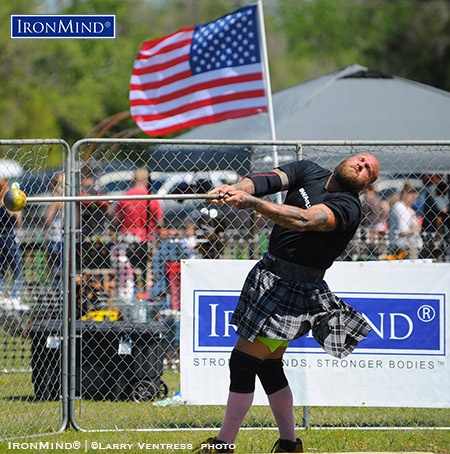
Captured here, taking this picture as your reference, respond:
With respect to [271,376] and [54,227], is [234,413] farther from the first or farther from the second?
[54,227]

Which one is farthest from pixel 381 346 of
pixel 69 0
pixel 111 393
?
pixel 69 0

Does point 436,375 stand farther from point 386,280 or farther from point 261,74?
point 261,74

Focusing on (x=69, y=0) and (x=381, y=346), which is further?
(x=69, y=0)

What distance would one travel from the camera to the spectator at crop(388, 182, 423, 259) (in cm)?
804

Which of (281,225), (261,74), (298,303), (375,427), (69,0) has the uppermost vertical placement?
(69,0)

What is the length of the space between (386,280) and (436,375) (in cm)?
67

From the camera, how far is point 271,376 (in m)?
4.42

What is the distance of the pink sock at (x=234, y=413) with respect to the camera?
14.1 feet

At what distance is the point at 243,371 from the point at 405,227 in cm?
528

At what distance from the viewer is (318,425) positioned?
546 cm

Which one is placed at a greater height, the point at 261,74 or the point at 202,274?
the point at 261,74

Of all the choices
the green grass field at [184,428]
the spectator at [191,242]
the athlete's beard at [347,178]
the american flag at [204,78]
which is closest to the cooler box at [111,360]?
the green grass field at [184,428]
